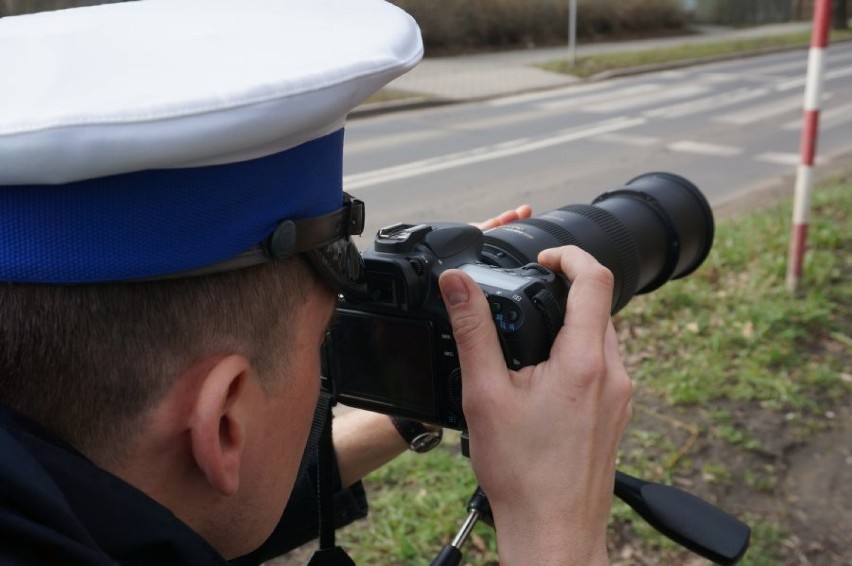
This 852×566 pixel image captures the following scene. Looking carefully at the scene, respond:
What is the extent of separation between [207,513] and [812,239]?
166 inches

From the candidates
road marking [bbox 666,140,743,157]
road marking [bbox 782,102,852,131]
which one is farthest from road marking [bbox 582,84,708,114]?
road marking [bbox 666,140,743,157]

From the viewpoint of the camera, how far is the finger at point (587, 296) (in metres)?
1.14

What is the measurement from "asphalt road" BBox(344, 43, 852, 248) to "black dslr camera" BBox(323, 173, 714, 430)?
4.05 metres

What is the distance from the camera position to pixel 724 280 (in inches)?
165

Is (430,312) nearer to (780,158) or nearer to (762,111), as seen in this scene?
(780,158)

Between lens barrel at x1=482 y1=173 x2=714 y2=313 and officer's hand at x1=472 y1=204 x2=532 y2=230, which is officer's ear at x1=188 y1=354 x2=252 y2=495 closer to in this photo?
lens barrel at x1=482 y1=173 x2=714 y2=313

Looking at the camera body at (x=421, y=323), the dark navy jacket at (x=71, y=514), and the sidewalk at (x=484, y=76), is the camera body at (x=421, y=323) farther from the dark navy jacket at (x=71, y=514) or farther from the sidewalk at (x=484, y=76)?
the sidewalk at (x=484, y=76)

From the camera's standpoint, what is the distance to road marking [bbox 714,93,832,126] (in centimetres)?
1059

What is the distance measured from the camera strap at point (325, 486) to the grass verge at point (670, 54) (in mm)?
14362

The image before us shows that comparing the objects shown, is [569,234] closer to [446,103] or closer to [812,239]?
[812,239]

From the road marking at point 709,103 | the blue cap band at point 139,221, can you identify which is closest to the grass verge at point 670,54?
the road marking at point 709,103

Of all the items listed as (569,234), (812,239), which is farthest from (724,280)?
(569,234)

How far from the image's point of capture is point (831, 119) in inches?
419

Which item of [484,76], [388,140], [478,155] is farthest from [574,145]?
[484,76]
